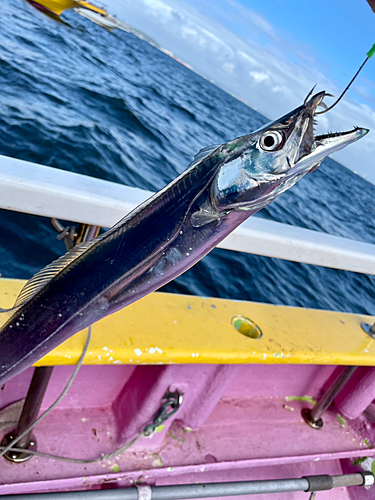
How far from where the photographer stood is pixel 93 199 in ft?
5.64

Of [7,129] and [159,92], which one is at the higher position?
[159,92]

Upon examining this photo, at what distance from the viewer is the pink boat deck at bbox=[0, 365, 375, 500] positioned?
2012 mm

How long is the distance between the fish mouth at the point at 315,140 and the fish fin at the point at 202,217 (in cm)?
20

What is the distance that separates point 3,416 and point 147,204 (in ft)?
5.23

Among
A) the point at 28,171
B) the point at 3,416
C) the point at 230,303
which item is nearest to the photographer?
the point at 28,171

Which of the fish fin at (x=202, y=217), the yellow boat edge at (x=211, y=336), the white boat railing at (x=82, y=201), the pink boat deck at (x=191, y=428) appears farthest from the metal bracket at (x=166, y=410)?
the fish fin at (x=202, y=217)

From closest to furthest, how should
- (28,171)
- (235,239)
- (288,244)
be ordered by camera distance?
(28,171) < (235,239) < (288,244)

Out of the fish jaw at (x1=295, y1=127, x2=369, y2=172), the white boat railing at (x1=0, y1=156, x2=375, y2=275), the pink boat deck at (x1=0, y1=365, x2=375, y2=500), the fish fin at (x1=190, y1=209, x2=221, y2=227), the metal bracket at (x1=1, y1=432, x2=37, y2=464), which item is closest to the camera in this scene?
the fish jaw at (x1=295, y1=127, x2=369, y2=172)

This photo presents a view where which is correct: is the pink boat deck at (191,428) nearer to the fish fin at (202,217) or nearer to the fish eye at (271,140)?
the fish fin at (202,217)

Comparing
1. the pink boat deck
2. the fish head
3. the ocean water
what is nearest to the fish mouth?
the fish head

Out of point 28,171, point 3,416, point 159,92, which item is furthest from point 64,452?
point 159,92

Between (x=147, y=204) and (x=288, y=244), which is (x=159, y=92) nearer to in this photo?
(x=288, y=244)

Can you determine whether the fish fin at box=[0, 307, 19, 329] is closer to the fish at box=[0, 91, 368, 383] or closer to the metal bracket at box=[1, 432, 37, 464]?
the fish at box=[0, 91, 368, 383]

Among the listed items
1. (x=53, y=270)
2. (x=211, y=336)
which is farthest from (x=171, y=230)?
(x=211, y=336)
